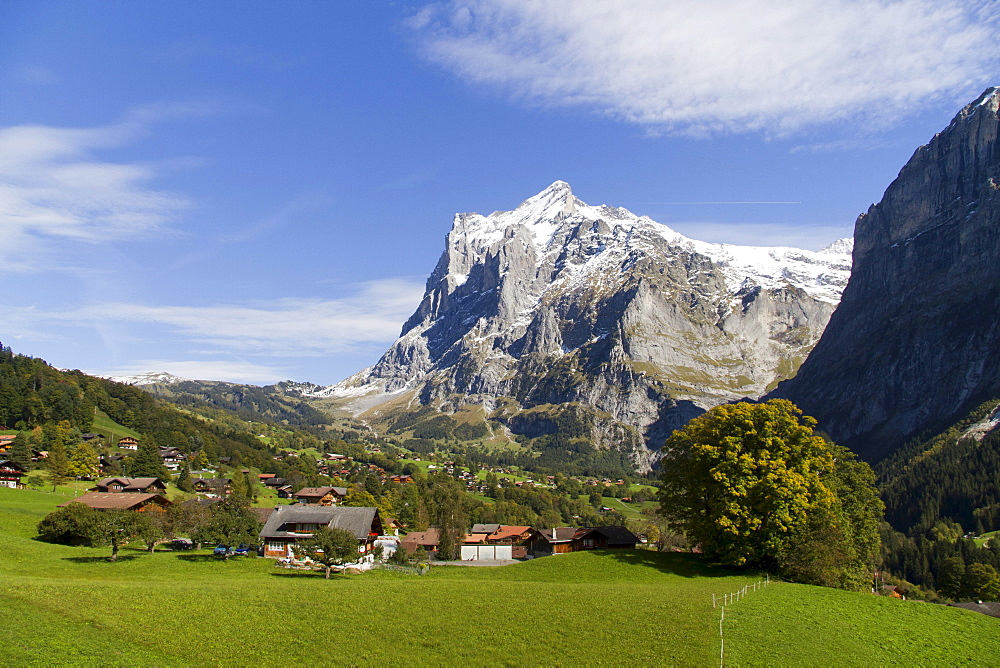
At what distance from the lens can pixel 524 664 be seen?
2530cm

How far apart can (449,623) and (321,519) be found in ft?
139

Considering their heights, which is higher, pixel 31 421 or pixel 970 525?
pixel 31 421

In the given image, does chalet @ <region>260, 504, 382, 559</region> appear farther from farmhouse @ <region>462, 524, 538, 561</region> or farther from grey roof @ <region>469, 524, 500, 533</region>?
grey roof @ <region>469, 524, 500, 533</region>

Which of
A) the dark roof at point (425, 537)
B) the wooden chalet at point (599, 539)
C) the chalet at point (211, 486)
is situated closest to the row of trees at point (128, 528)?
the dark roof at point (425, 537)

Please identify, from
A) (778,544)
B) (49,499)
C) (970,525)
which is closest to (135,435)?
(49,499)

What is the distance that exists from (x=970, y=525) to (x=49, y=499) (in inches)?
7266

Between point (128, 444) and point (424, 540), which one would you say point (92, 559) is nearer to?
point (424, 540)

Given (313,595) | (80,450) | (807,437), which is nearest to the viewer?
(313,595)

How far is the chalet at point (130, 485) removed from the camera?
97000 mm

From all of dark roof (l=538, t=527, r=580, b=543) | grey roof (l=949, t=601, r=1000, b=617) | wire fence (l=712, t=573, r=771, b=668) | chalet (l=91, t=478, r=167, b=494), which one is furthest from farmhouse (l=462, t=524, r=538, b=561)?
wire fence (l=712, t=573, r=771, b=668)

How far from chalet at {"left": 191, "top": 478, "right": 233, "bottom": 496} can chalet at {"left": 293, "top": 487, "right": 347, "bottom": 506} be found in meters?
12.7

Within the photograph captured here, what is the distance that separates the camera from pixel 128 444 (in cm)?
14788

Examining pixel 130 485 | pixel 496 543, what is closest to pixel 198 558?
pixel 130 485

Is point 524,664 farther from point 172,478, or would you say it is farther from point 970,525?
point 970,525
